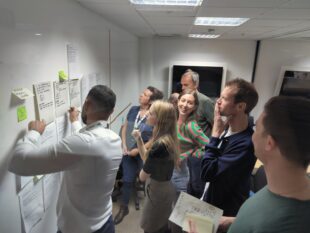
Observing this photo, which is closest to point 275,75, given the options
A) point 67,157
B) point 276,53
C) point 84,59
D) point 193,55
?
point 276,53

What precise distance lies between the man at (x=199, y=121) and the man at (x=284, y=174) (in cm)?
110

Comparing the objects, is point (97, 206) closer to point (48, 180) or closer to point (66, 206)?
point (66, 206)

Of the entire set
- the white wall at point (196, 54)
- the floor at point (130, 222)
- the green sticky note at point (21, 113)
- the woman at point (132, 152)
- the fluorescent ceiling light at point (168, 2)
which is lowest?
the floor at point (130, 222)

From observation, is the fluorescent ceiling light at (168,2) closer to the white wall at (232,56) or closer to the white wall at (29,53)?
the white wall at (29,53)

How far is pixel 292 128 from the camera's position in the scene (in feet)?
2.49

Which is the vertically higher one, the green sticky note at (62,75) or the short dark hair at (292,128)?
the green sticky note at (62,75)

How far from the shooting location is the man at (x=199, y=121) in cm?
193

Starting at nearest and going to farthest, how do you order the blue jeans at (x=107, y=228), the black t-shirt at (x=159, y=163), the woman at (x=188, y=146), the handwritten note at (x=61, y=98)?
the blue jeans at (x=107, y=228) → the handwritten note at (x=61, y=98) → the black t-shirt at (x=159, y=163) → the woman at (x=188, y=146)

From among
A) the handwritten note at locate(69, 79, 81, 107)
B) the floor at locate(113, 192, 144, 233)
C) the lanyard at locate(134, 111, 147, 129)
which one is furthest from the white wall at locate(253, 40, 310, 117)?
the handwritten note at locate(69, 79, 81, 107)

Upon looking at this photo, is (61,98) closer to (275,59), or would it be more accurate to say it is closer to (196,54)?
(196,54)

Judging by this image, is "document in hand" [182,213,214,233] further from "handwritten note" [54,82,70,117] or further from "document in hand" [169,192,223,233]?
"handwritten note" [54,82,70,117]

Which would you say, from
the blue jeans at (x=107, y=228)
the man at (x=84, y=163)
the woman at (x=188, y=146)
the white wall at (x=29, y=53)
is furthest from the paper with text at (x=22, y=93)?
the woman at (x=188, y=146)

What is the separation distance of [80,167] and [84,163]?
33 millimetres

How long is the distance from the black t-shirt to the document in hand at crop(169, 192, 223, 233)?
38 centimetres
